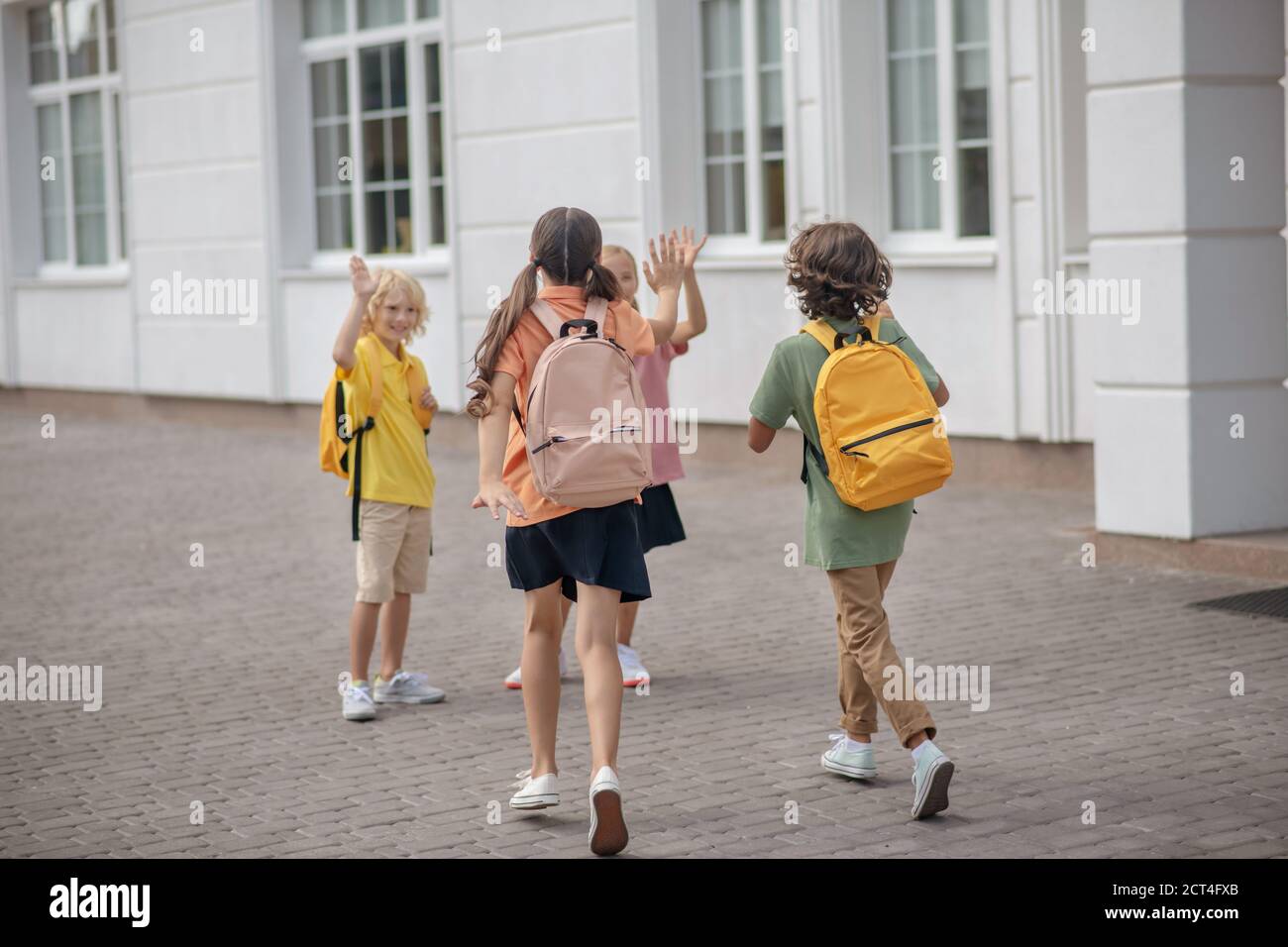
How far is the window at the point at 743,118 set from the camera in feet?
46.9

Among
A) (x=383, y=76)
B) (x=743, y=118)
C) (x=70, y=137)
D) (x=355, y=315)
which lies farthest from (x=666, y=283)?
(x=70, y=137)

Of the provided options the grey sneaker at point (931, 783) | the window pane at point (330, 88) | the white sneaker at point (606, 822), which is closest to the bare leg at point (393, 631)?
the white sneaker at point (606, 822)

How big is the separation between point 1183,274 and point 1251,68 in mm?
1064

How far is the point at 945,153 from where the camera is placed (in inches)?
519

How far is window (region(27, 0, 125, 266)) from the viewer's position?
21.5 metres

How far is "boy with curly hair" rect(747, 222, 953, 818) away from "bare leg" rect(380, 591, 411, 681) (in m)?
2.11

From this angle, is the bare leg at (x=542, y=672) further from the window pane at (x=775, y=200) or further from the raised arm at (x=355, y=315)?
the window pane at (x=775, y=200)

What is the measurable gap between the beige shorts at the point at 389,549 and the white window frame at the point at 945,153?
642cm

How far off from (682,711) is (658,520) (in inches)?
34.8

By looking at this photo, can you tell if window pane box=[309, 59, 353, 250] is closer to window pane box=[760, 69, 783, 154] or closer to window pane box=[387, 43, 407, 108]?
window pane box=[387, 43, 407, 108]

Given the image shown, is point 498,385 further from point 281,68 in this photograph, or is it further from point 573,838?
point 281,68

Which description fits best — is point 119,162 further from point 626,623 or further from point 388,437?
point 626,623

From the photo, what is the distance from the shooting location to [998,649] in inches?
305

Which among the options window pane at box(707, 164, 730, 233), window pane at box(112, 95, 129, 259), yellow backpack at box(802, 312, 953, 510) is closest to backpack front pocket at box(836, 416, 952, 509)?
yellow backpack at box(802, 312, 953, 510)
